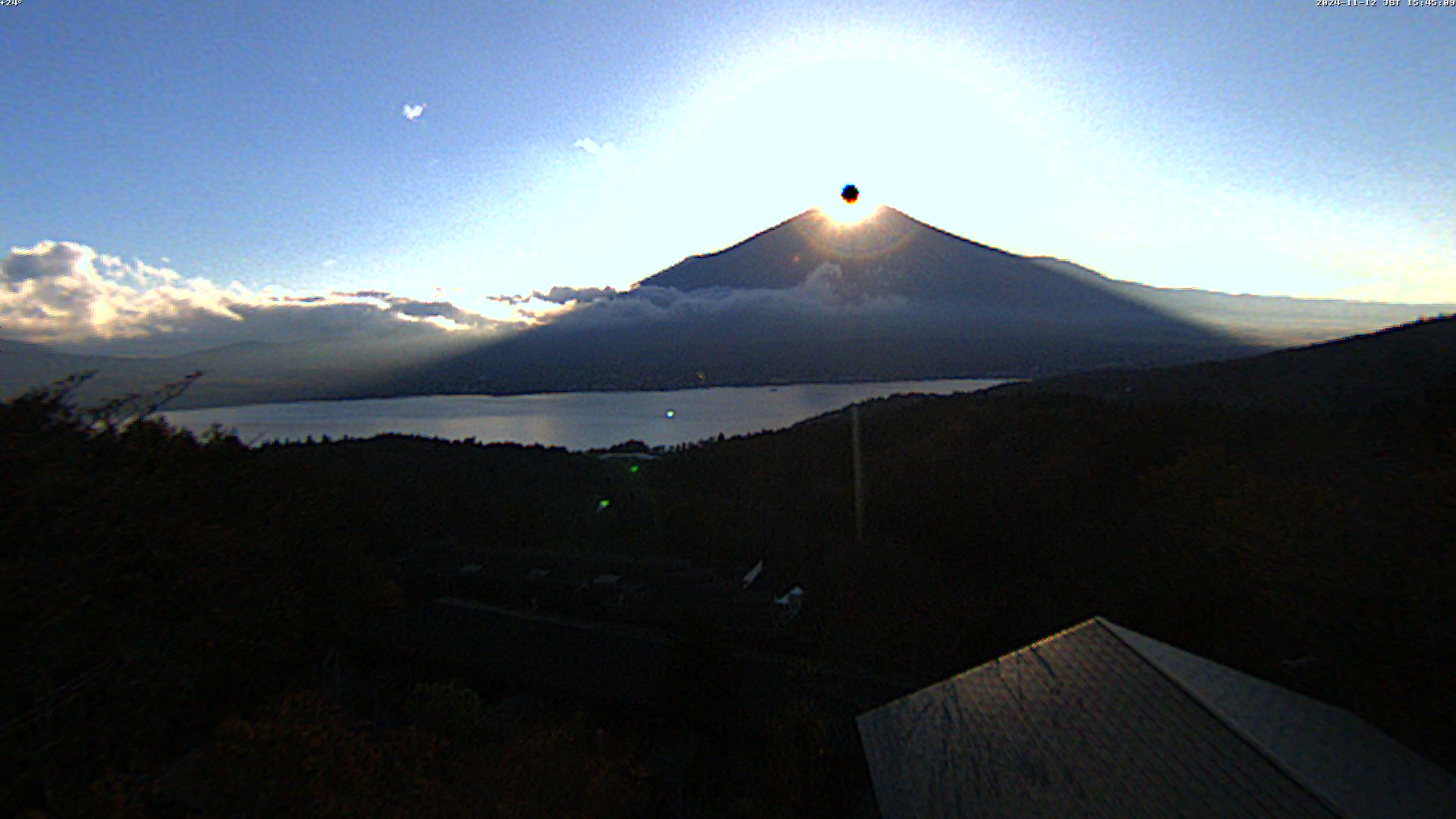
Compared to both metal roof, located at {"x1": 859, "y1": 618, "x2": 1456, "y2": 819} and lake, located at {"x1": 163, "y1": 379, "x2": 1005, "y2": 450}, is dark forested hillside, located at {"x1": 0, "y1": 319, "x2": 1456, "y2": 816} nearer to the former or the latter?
metal roof, located at {"x1": 859, "y1": 618, "x2": 1456, "y2": 819}

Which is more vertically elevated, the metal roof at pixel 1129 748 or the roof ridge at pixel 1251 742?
the roof ridge at pixel 1251 742

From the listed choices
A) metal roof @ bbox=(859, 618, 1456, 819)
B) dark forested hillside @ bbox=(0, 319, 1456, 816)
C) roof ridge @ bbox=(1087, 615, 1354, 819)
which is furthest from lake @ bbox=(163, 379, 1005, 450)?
roof ridge @ bbox=(1087, 615, 1354, 819)

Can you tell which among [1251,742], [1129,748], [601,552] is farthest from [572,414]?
[1251,742]

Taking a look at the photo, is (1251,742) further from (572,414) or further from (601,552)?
(572,414)

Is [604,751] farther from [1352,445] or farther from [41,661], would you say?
[1352,445]

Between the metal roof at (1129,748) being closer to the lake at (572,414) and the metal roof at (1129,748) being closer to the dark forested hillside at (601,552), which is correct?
the dark forested hillside at (601,552)

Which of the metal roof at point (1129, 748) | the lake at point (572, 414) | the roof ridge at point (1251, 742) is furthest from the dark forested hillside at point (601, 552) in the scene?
the lake at point (572, 414)

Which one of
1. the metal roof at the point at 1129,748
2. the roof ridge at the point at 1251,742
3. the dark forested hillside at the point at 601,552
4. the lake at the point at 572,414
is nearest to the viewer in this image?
the roof ridge at the point at 1251,742
